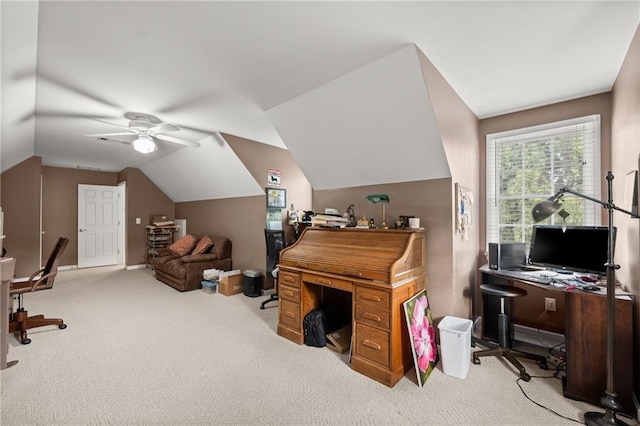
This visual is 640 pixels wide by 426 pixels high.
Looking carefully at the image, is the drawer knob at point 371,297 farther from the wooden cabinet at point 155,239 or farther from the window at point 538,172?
the wooden cabinet at point 155,239

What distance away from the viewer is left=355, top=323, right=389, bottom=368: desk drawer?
2.18 m

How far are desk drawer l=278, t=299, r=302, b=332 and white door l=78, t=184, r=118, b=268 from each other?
6.42 m

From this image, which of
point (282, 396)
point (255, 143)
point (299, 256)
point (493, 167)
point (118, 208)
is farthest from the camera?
point (118, 208)

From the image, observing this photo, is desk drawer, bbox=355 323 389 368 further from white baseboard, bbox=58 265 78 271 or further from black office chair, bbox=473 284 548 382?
white baseboard, bbox=58 265 78 271

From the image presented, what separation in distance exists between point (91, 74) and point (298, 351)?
10.4 feet

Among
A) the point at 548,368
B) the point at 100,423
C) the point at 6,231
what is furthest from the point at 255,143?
the point at 6,231

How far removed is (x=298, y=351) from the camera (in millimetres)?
2670

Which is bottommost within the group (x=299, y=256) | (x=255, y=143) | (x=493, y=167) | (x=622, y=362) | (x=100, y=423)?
(x=100, y=423)

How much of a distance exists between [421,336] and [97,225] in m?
7.95

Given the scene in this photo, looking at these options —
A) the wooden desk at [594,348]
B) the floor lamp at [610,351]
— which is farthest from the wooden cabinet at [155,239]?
the floor lamp at [610,351]

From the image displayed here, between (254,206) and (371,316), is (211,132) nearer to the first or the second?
(254,206)

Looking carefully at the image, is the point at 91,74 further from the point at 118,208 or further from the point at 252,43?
the point at 118,208

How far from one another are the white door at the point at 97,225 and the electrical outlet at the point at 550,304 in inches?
346

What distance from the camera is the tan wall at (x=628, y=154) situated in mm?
1865
